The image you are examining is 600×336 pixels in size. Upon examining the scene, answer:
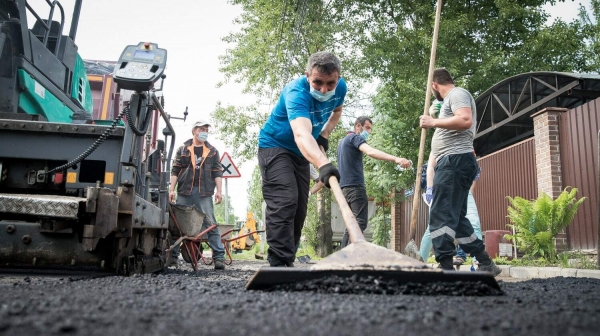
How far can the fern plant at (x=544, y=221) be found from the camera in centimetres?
761

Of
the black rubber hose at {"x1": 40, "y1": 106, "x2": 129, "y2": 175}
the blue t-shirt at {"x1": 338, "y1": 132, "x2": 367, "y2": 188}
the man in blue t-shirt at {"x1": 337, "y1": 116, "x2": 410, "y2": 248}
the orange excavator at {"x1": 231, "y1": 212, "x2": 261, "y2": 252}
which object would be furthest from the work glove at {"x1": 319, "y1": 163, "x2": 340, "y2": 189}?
the orange excavator at {"x1": 231, "y1": 212, "x2": 261, "y2": 252}

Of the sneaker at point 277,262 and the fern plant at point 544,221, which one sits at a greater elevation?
the fern plant at point 544,221

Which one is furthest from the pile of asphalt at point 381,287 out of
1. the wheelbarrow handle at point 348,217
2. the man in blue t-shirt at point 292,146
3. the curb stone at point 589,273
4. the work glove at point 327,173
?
the curb stone at point 589,273

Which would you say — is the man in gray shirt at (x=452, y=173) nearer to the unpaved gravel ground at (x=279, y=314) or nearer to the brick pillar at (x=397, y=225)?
the unpaved gravel ground at (x=279, y=314)

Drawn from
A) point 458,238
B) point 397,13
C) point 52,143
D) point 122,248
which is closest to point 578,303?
point 458,238

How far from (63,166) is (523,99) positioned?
12547 mm

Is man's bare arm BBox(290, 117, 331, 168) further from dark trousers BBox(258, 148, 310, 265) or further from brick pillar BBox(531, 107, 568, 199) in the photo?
brick pillar BBox(531, 107, 568, 199)

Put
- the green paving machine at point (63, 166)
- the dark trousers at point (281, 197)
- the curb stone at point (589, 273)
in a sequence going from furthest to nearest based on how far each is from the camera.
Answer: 1. the curb stone at point (589, 273)
2. the dark trousers at point (281, 197)
3. the green paving machine at point (63, 166)

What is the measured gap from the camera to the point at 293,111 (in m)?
3.70

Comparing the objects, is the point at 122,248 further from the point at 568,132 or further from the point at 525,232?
the point at 568,132

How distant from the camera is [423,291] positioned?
2652 millimetres

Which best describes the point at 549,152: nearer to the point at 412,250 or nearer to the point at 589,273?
the point at 589,273

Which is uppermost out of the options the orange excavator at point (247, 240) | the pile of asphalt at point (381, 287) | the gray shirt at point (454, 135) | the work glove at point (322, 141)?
the gray shirt at point (454, 135)

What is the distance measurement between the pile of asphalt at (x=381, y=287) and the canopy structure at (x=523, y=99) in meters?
9.91
